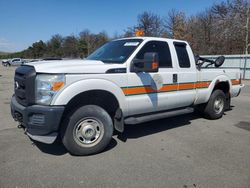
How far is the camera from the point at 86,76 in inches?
150

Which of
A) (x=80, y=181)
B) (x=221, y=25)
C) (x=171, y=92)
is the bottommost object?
(x=80, y=181)

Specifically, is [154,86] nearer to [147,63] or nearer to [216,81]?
[147,63]

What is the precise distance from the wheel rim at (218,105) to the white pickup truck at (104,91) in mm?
924

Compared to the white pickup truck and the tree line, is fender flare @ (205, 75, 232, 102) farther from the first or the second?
the tree line

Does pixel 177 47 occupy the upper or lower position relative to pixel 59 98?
upper

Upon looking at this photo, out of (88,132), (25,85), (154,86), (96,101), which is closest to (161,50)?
(154,86)

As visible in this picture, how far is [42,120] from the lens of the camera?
357 centimetres

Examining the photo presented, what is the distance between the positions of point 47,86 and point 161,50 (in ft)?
8.49

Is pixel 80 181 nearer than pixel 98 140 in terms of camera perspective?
Yes

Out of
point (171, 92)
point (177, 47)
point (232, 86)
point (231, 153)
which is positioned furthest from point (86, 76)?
point (232, 86)

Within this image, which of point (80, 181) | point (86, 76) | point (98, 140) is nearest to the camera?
point (80, 181)

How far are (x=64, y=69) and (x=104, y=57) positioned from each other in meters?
1.42

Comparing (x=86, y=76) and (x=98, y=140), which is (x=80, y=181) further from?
(x=86, y=76)

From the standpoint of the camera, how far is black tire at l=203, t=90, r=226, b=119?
6.28 metres
